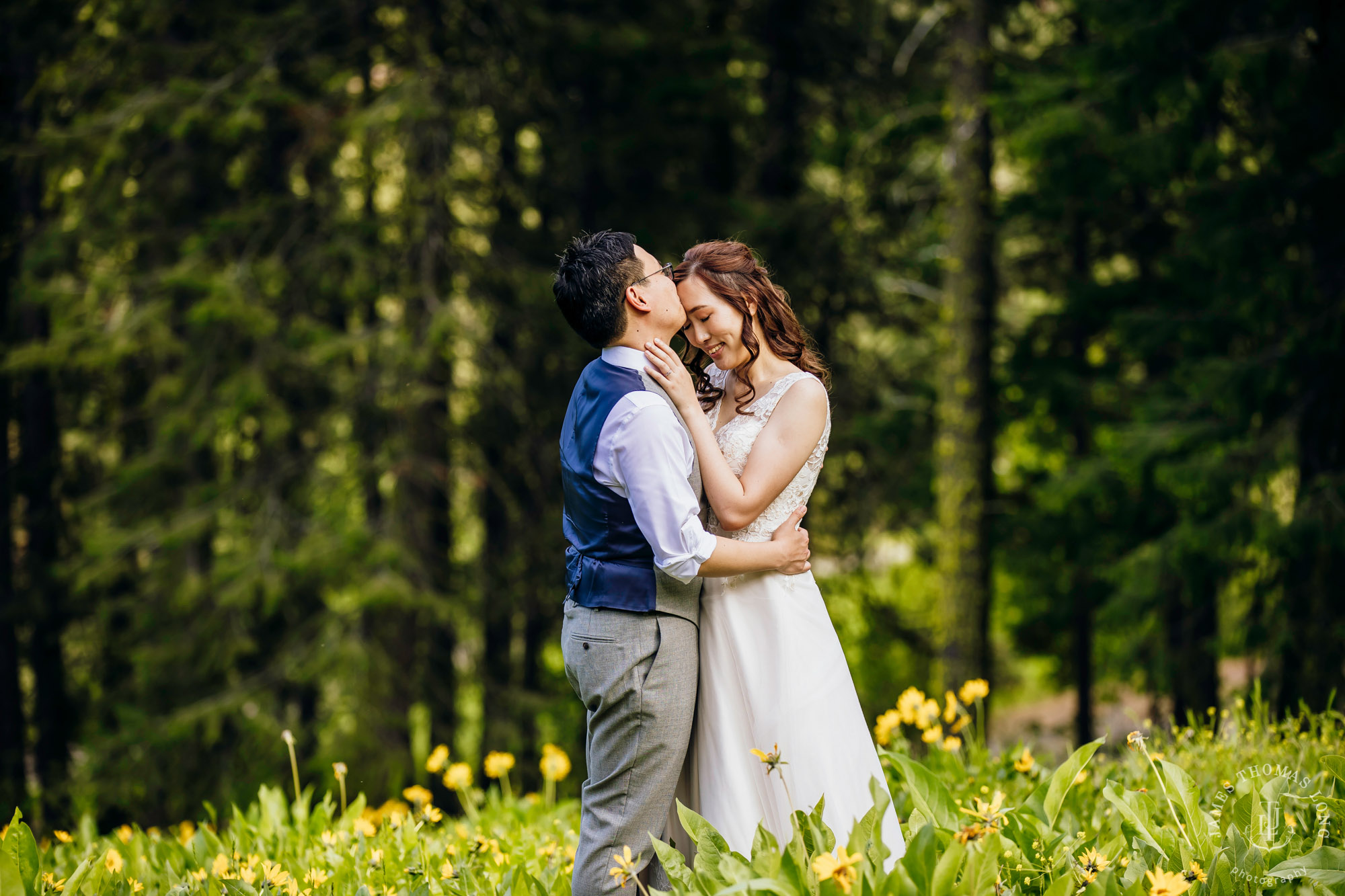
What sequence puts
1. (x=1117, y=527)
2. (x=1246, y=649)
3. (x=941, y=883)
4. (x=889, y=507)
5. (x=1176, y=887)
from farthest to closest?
(x=889, y=507) → (x=1117, y=527) → (x=1246, y=649) → (x=941, y=883) → (x=1176, y=887)

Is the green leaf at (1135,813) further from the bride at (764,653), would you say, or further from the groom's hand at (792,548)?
the groom's hand at (792,548)

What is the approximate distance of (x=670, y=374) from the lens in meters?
2.67

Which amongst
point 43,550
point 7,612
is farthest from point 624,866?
point 43,550

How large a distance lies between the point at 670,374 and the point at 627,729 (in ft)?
3.24

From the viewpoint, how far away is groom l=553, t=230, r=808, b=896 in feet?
8.14

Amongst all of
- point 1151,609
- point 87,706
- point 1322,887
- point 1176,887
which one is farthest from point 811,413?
point 87,706

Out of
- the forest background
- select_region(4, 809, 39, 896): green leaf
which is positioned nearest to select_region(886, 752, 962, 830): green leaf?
select_region(4, 809, 39, 896): green leaf

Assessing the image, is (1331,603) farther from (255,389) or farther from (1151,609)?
(255,389)

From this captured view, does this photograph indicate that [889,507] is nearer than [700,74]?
No

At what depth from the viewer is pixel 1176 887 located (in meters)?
1.83

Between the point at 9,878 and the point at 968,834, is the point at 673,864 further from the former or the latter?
the point at 9,878

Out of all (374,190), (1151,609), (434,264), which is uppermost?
(374,190)

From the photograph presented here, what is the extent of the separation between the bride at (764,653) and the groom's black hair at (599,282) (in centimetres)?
14

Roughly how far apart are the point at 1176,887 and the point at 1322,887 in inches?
22.3
